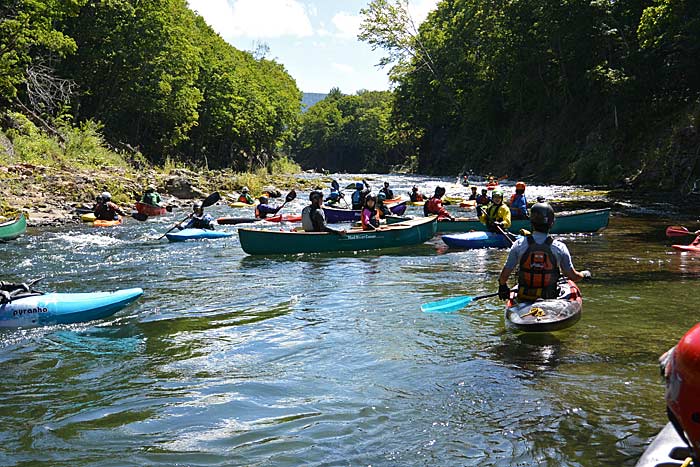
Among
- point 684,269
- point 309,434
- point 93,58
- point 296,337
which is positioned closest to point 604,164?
point 684,269

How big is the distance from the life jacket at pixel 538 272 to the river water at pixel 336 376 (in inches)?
18.4

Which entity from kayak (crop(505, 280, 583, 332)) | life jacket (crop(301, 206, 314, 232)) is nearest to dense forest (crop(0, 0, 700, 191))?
life jacket (crop(301, 206, 314, 232))

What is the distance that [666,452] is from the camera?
289 centimetres

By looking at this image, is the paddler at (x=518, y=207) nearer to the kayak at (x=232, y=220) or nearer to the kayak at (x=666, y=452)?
the kayak at (x=232, y=220)

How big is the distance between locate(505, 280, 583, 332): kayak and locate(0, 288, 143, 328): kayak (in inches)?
163

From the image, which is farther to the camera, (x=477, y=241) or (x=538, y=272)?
(x=477, y=241)

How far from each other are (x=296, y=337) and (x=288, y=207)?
1620cm

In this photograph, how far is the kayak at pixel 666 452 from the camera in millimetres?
2812

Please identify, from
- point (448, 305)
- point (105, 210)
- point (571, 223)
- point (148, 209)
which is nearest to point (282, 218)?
point (148, 209)

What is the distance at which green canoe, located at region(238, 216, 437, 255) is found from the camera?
1201 cm

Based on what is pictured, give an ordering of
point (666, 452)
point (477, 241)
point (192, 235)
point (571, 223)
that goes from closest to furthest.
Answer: point (666, 452) < point (477, 241) < point (192, 235) < point (571, 223)

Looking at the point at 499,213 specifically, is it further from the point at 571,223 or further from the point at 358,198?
the point at 358,198

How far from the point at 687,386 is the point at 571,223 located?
12.8 meters

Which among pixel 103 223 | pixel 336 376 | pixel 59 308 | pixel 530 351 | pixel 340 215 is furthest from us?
pixel 340 215
